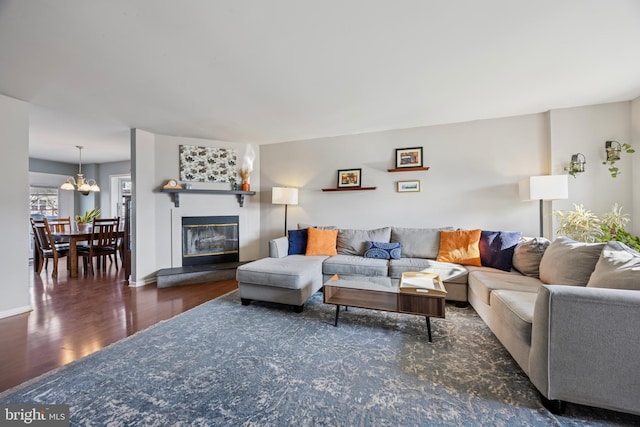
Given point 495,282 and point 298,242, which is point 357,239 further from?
point 495,282

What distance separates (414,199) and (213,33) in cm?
313

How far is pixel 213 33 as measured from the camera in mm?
1747

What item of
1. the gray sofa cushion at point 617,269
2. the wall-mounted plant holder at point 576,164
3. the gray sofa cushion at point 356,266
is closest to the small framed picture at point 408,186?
the gray sofa cushion at point 356,266

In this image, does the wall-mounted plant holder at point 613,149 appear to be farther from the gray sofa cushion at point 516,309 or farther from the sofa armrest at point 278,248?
the sofa armrest at point 278,248

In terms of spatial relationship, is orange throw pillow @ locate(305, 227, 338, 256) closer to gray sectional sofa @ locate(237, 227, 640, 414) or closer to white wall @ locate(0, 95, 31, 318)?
gray sectional sofa @ locate(237, 227, 640, 414)

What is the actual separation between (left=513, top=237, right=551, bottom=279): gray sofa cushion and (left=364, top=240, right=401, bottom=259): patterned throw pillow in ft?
4.04

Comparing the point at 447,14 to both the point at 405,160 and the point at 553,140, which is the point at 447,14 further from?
the point at 553,140

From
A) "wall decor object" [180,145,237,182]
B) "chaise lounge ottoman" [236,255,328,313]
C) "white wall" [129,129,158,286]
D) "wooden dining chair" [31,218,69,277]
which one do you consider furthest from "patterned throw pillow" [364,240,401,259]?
"wooden dining chair" [31,218,69,277]

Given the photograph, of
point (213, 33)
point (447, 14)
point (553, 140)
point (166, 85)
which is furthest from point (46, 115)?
point (553, 140)

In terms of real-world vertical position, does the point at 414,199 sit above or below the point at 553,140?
below

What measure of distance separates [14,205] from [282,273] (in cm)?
290

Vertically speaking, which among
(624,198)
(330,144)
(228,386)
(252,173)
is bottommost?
(228,386)

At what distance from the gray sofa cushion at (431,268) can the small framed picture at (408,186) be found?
1107mm

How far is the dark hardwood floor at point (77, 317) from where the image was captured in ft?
5.99
